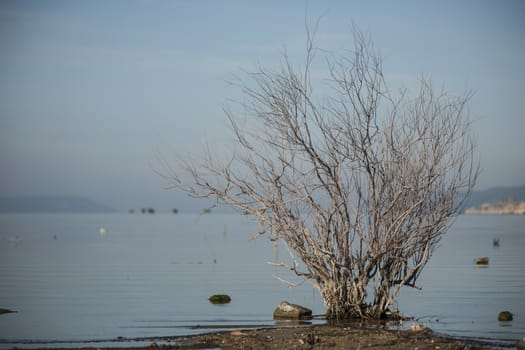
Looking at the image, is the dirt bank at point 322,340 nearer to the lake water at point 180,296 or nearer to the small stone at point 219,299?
the lake water at point 180,296

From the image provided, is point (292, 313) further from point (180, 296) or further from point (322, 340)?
point (180, 296)

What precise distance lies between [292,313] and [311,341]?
503cm

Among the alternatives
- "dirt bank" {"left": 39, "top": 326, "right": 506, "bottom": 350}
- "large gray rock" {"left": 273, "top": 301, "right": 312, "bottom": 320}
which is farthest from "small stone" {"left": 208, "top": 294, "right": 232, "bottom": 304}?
"dirt bank" {"left": 39, "top": 326, "right": 506, "bottom": 350}

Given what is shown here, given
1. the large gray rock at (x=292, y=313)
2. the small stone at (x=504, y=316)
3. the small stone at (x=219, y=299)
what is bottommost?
the small stone at (x=504, y=316)

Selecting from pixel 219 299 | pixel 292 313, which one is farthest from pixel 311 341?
pixel 219 299

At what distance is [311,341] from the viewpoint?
1516cm

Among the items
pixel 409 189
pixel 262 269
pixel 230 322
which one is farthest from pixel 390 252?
pixel 262 269

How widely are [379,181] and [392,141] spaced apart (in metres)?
0.98

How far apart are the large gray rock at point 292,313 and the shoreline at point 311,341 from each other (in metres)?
2.45

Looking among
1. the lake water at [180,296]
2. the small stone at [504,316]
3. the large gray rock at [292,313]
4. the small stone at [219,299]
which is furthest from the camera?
the small stone at [219,299]

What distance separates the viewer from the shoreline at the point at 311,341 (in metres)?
14.9

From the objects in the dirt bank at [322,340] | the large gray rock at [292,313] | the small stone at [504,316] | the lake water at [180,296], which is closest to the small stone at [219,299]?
the lake water at [180,296]

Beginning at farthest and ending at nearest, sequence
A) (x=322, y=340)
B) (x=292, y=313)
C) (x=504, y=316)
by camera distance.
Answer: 1. (x=292, y=313)
2. (x=504, y=316)
3. (x=322, y=340)

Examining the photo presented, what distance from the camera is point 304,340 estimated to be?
15281 millimetres
